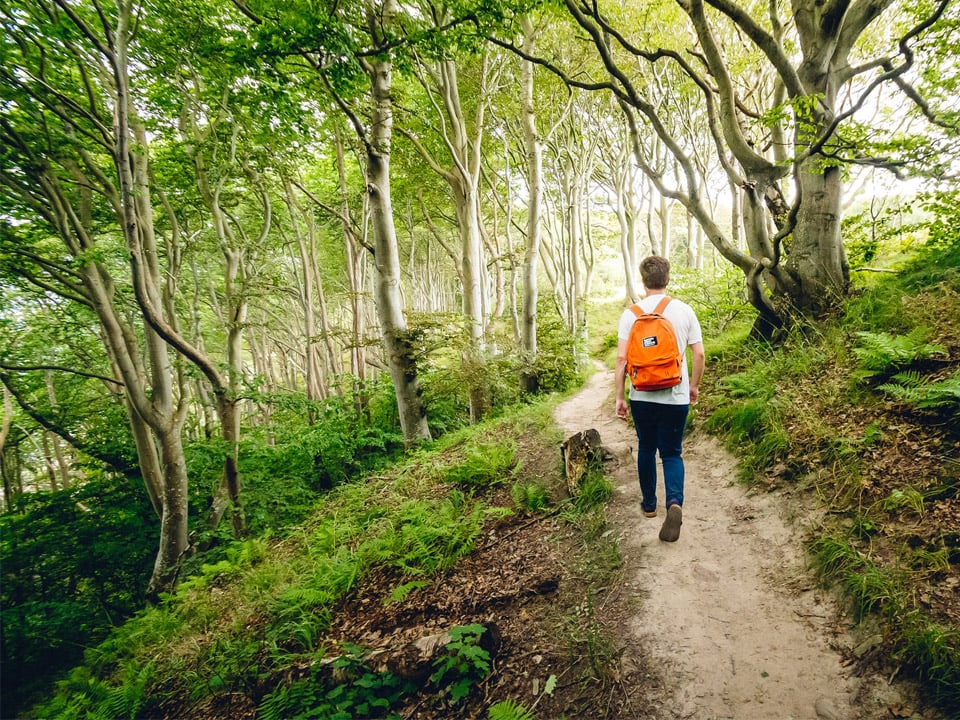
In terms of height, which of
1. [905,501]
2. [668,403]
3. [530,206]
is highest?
[530,206]

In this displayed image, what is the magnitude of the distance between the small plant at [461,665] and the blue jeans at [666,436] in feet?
6.29

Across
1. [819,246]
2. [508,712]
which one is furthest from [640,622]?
[819,246]

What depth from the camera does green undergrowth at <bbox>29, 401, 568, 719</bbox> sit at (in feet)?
10.1

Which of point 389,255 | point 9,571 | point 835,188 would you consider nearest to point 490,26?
point 389,255

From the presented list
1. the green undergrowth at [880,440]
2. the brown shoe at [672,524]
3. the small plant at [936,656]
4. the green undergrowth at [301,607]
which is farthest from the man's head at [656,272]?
the small plant at [936,656]

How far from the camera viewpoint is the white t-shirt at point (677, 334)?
3320 mm

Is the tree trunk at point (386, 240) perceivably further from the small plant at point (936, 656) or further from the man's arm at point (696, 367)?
the small plant at point (936, 656)

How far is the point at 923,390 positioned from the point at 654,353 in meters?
2.24

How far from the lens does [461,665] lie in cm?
279

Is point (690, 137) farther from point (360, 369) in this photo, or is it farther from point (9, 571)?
point (9, 571)

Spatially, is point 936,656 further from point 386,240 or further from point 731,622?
point 386,240

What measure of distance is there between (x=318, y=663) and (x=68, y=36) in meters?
8.92

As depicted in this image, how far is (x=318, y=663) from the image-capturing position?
10.6 ft

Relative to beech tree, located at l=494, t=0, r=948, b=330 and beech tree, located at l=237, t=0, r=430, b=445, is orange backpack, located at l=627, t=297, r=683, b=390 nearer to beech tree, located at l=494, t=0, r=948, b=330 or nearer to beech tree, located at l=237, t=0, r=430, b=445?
beech tree, located at l=494, t=0, r=948, b=330
